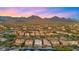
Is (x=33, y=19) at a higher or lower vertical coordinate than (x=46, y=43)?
higher

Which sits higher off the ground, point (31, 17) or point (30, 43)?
point (31, 17)

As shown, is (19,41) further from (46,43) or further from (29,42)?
(46,43)

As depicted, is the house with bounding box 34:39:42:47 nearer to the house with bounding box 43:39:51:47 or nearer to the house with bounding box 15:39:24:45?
the house with bounding box 43:39:51:47

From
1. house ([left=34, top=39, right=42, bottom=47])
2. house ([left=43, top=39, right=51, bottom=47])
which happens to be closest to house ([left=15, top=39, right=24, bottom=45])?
house ([left=34, top=39, right=42, bottom=47])

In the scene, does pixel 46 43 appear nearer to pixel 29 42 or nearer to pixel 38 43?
pixel 38 43

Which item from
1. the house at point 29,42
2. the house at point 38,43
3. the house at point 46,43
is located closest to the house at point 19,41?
the house at point 29,42

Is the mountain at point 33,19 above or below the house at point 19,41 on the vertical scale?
above

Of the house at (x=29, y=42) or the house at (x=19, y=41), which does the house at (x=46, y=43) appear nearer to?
the house at (x=29, y=42)

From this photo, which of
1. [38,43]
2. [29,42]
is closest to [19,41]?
[29,42]
